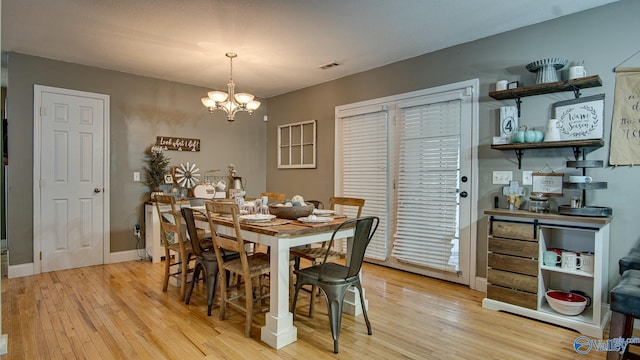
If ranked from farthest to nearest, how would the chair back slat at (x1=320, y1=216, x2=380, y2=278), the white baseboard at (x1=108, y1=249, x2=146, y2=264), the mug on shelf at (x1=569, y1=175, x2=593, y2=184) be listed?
the white baseboard at (x1=108, y1=249, x2=146, y2=264) → the mug on shelf at (x1=569, y1=175, x2=593, y2=184) → the chair back slat at (x1=320, y1=216, x2=380, y2=278)

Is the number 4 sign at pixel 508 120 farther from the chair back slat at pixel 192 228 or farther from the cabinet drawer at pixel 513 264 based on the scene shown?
the chair back slat at pixel 192 228

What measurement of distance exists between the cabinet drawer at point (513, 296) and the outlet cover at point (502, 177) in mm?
991

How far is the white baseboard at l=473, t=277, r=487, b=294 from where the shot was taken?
351 cm

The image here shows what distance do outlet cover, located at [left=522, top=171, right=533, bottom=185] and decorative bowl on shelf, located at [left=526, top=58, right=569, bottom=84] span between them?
0.80m

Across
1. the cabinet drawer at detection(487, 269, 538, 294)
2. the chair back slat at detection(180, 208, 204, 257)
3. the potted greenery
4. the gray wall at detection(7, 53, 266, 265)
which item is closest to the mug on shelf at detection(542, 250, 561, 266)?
the cabinet drawer at detection(487, 269, 538, 294)

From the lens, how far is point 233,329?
2.68 m

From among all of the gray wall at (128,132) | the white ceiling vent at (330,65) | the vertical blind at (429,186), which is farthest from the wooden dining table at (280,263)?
the gray wall at (128,132)

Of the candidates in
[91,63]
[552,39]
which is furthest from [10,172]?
[552,39]

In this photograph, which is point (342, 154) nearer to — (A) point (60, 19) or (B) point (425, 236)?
(B) point (425, 236)

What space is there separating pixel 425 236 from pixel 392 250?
0.49 meters

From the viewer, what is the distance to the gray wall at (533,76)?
2.79m

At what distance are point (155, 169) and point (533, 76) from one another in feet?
Result: 14.9

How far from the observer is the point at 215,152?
5527 mm

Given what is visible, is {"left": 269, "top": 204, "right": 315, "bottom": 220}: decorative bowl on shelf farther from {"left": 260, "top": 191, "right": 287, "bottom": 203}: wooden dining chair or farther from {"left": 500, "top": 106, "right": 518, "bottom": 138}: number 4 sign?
{"left": 500, "top": 106, "right": 518, "bottom": 138}: number 4 sign
